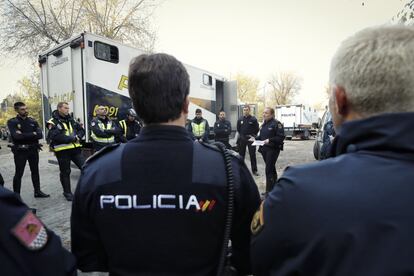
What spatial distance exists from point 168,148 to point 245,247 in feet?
1.79

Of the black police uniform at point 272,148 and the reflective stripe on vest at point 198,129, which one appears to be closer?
the black police uniform at point 272,148

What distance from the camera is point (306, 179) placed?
92 cm

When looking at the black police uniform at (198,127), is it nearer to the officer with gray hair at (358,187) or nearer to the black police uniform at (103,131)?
the black police uniform at (103,131)

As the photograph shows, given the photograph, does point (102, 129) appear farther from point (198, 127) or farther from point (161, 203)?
point (161, 203)

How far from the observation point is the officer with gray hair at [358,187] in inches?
32.0

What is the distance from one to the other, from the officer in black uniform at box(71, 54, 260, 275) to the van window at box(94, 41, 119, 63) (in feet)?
21.4

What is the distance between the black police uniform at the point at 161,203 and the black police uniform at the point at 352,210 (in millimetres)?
362

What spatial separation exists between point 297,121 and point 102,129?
861 inches

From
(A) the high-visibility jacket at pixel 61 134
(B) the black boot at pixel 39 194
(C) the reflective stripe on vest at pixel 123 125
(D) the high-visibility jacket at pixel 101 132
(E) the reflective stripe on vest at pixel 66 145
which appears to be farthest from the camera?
(C) the reflective stripe on vest at pixel 123 125

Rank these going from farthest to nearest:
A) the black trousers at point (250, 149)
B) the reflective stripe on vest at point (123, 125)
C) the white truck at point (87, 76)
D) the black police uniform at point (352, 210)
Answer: the black trousers at point (250, 149) < the reflective stripe on vest at point (123, 125) < the white truck at point (87, 76) < the black police uniform at point (352, 210)

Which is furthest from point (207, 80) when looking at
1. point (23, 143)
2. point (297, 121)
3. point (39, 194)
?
point (297, 121)

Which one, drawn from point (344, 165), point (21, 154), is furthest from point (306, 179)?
point (21, 154)

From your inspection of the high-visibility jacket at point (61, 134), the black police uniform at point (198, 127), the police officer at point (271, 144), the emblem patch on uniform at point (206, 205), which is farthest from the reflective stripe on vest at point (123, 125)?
the emblem patch on uniform at point (206, 205)

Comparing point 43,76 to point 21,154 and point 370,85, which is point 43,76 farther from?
point 370,85
